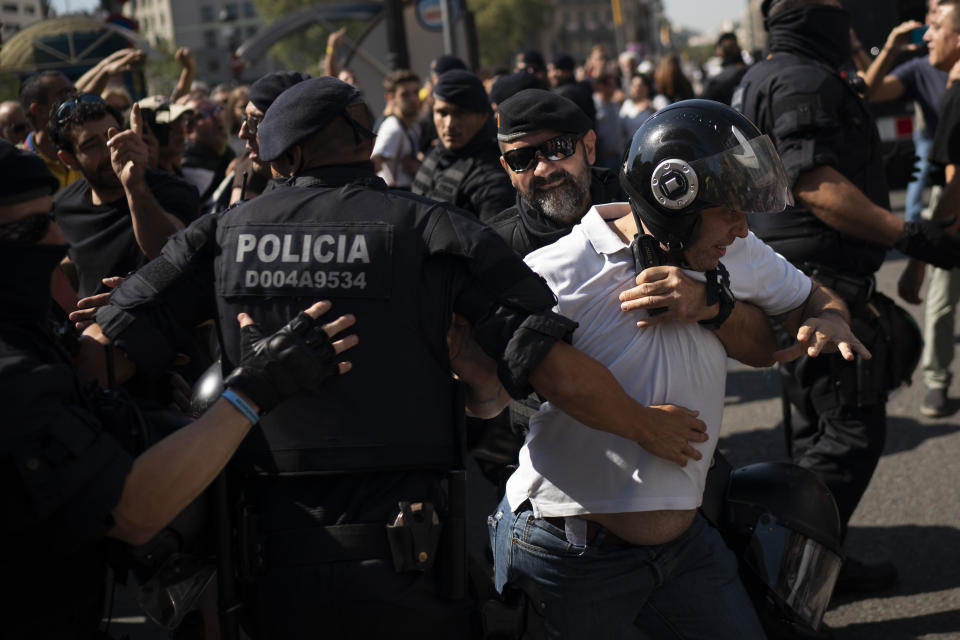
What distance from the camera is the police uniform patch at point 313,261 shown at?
2332mm

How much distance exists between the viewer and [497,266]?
93.0 inches

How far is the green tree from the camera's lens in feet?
285

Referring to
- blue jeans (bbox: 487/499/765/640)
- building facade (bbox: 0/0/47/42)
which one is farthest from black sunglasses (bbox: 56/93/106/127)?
building facade (bbox: 0/0/47/42)

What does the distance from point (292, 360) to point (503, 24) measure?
88937mm

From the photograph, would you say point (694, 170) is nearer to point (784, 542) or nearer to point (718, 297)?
point (718, 297)

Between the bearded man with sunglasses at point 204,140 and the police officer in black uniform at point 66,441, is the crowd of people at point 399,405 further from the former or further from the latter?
the bearded man with sunglasses at point 204,140

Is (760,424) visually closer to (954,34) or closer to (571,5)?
(954,34)

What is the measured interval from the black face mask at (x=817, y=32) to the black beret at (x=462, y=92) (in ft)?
6.48

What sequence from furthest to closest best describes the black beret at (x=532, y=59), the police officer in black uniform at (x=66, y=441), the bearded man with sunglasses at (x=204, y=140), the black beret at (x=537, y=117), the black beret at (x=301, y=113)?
the black beret at (x=532, y=59)
the bearded man with sunglasses at (x=204, y=140)
the black beret at (x=537, y=117)
the black beret at (x=301, y=113)
the police officer in black uniform at (x=66, y=441)

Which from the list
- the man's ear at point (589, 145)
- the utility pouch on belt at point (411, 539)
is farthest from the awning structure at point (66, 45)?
the utility pouch on belt at point (411, 539)

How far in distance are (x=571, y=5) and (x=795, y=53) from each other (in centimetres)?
15653

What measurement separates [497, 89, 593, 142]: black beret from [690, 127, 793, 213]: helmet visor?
1367 millimetres

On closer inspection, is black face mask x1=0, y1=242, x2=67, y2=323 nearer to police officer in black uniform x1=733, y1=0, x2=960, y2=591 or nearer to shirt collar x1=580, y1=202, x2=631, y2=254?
shirt collar x1=580, y1=202, x2=631, y2=254

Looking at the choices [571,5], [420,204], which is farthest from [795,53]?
[571,5]
